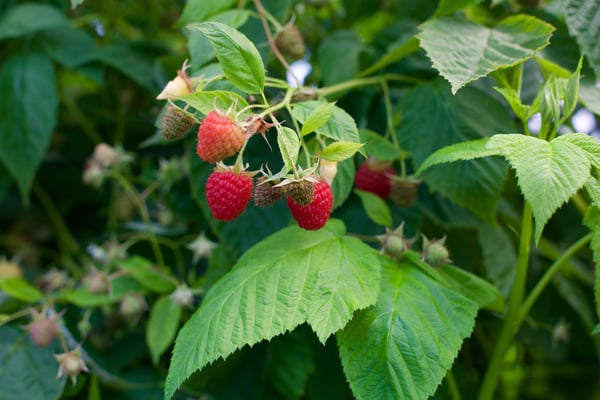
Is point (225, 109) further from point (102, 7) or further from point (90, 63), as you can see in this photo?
point (102, 7)

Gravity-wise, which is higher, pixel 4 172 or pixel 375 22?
pixel 375 22

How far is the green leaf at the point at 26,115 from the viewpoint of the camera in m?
1.11

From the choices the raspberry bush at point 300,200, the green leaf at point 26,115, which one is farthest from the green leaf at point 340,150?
the green leaf at point 26,115

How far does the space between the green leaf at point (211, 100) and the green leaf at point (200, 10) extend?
0.26 metres

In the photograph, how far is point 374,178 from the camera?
0.87 meters

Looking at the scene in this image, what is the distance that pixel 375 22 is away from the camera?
1.42 metres

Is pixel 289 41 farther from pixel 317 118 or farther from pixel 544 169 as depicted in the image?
pixel 544 169

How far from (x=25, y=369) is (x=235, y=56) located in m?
0.61

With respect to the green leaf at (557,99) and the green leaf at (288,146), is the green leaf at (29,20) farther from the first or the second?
the green leaf at (557,99)

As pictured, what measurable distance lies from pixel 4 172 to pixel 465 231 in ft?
2.84

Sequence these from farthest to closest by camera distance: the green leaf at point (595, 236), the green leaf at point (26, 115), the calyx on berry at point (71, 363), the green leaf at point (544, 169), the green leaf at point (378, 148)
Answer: the green leaf at point (26, 115) < the calyx on berry at point (71, 363) < the green leaf at point (378, 148) < the green leaf at point (595, 236) < the green leaf at point (544, 169)

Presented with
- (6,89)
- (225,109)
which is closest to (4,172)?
(6,89)

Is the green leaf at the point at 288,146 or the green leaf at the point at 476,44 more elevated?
the green leaf at the point at 476,44

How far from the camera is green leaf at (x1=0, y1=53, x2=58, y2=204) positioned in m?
1.11
